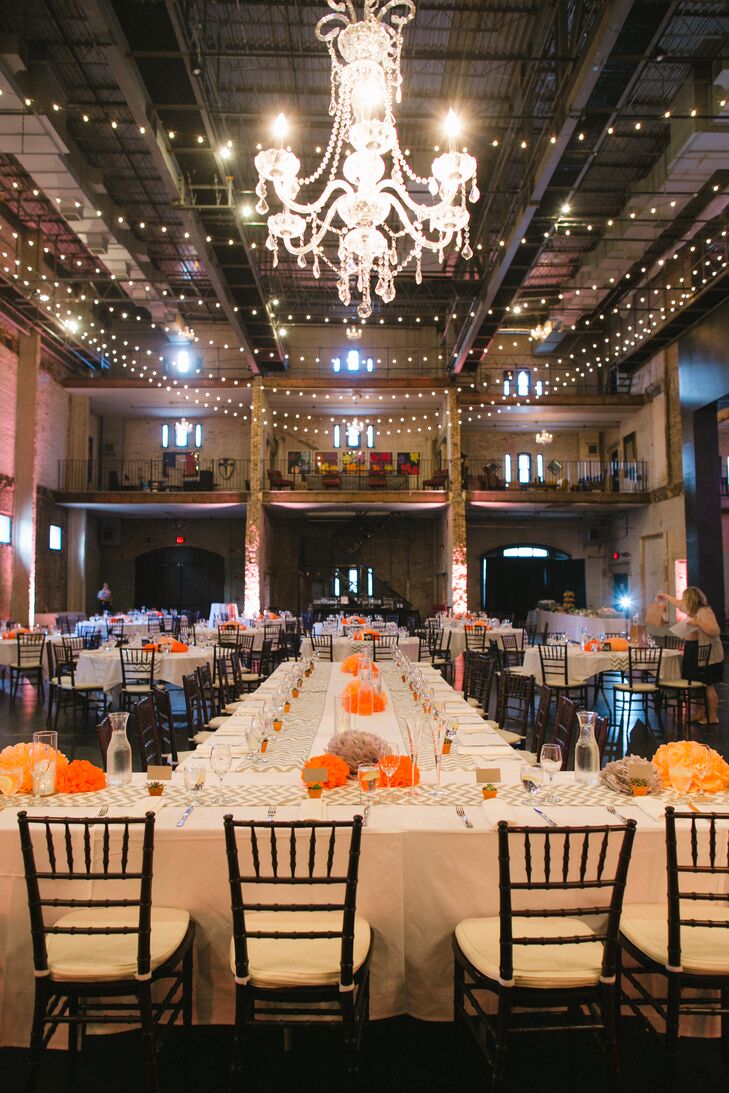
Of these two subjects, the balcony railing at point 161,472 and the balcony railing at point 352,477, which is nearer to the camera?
the balcony railing at point 352,477

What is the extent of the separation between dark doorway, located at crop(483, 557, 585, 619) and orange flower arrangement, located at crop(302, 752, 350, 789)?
746 inches

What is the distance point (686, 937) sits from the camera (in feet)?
7.26

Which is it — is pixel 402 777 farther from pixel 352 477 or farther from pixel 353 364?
pixel 353 364

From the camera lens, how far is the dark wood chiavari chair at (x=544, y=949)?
196cm

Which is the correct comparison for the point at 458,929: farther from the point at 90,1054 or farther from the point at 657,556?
the point at 657,556

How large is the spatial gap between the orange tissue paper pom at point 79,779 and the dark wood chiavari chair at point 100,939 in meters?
0.37

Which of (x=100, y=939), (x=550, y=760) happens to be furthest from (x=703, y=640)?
(x=100, y=939)

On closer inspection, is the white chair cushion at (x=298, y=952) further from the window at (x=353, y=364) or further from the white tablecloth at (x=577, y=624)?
the window at (x=353, y=364)

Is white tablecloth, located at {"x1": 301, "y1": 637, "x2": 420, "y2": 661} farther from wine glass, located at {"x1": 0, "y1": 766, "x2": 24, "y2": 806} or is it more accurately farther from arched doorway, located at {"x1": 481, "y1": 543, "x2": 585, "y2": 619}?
arched doorway, located at {"x1": 481, "y1": 543, "x2": 585, "y2": 619}

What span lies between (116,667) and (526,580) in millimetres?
15771

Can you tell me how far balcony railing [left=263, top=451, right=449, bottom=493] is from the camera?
18.1 m

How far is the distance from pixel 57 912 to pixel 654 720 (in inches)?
276

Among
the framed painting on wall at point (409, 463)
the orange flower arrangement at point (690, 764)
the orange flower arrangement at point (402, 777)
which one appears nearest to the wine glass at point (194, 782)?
the orange flower arrangement at point (402, 777)

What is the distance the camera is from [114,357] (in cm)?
2016
